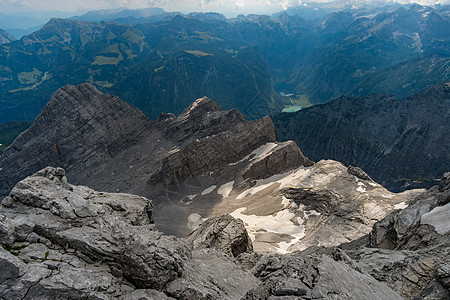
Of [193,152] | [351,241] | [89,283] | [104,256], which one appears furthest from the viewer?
[193,152]

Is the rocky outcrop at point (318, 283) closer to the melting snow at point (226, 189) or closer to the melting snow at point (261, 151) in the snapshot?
the melting snow at point (226, 189)

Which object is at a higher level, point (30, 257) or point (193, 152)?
point (30, 257)

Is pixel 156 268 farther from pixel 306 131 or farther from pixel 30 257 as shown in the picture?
pixel 306 131

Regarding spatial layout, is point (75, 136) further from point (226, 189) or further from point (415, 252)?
point (415, 252)

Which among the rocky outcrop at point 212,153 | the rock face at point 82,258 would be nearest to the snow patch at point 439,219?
the rock face at point 82,258

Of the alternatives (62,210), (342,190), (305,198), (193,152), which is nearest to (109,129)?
(193,152)

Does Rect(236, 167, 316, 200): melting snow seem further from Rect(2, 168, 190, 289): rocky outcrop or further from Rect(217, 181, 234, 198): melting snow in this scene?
Rect(2, 168, 190, 289): rocky outcrop
